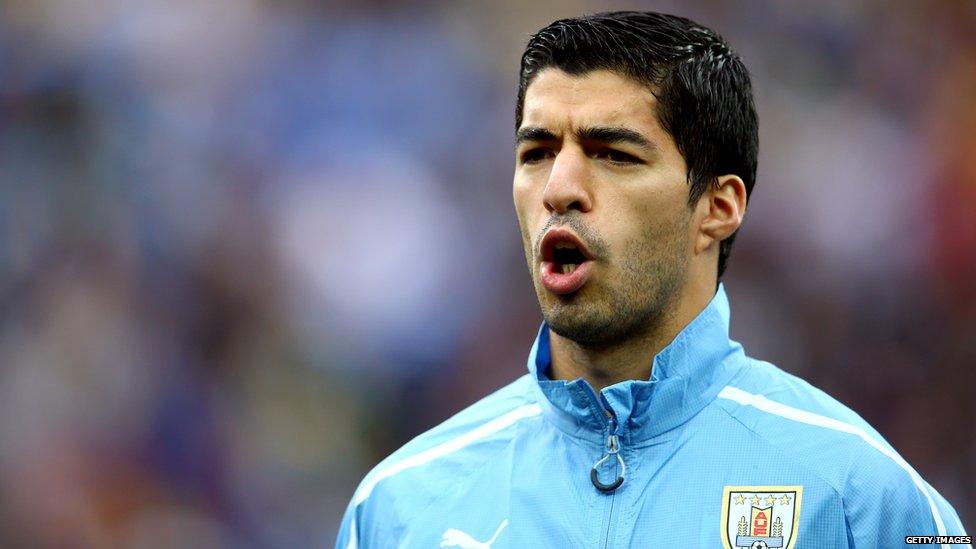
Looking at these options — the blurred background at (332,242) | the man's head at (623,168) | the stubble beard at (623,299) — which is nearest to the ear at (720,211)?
the man's head at (623,168)

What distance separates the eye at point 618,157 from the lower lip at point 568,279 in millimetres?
209

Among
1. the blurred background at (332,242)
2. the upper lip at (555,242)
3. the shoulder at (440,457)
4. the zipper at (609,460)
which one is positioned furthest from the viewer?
the blurred background at (332,242)

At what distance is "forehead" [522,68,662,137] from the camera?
233 centimetres

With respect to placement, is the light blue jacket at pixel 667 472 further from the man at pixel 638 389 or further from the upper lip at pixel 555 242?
the upper lip at pixel 555 242

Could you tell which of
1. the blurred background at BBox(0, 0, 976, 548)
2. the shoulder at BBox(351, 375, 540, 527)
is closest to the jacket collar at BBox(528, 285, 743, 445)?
the shoulder at BBox(351, 375, 540, 527)

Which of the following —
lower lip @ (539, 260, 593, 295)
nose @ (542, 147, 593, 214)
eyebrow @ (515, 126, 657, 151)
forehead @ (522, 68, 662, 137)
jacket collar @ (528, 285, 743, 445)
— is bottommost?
jacket collar @ (528, 285, 743, 445)

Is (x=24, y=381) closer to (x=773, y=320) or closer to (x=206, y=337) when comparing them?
(x=206, y=337)

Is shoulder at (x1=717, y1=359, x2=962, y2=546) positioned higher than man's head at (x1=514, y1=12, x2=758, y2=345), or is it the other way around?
man's head at (x1=514, y1=12, x2=758, y2=345)

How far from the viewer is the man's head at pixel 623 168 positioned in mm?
2314

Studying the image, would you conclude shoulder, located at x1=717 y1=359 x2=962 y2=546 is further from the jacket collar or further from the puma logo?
the puma logo

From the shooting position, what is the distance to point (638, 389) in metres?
2.24

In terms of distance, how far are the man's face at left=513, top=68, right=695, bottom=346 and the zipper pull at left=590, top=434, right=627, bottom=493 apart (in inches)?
8.2

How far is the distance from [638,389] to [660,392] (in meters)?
0.05

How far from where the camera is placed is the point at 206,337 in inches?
216
